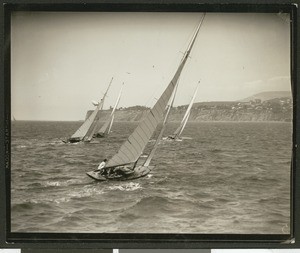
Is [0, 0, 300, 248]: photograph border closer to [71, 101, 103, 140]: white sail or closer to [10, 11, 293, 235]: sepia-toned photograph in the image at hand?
[10, 11, 293, 235]: sepia-toned photograph

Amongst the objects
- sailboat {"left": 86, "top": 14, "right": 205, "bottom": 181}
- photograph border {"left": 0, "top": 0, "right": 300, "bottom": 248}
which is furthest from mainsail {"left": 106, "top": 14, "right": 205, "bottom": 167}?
photograph border {"left": 0, "top": 0, "right": 300, "bottom": 248}

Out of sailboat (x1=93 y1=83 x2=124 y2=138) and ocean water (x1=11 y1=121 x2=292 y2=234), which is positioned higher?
sailboat (x1=93 y1=83 x2=124 y2=138)

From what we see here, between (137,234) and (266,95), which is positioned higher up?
(266,95)

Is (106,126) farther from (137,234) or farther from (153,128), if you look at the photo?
(137,234)

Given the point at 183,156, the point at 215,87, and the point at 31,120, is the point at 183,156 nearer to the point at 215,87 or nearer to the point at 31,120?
the point at 215,87

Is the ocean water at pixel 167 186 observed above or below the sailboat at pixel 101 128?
below

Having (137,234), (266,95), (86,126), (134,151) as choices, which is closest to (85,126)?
(86,126)

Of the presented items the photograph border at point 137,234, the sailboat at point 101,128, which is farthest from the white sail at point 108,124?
the photograph border at point 137,234

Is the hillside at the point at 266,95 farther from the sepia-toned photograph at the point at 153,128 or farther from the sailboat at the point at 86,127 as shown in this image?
→ the sailboat at the point at 86,127
